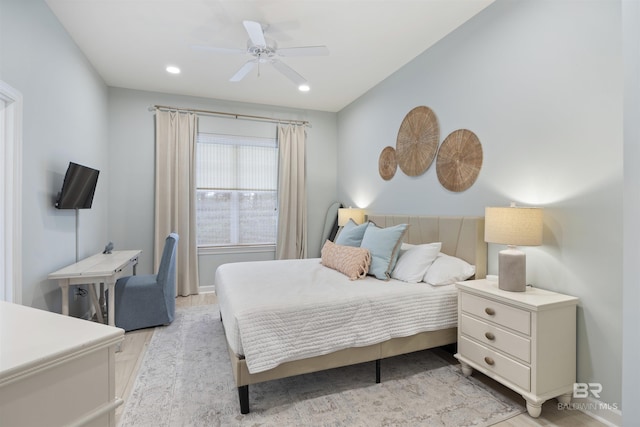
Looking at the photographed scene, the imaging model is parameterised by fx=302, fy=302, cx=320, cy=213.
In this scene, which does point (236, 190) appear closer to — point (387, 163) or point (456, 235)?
point (387, 163)

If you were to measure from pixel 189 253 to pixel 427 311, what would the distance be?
348cm

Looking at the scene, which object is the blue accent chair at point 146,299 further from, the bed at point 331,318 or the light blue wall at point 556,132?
the light blue wall at point 556,132

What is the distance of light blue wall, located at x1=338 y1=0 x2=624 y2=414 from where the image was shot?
1792 mm

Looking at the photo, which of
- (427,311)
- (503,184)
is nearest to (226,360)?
(427,311)

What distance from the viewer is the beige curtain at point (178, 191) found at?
432cm

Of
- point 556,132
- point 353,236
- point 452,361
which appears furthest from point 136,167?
point 556,132

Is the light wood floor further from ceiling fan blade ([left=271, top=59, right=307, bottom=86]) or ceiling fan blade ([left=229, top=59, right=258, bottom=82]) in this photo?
ceiling fan blade ([left=271, top=59, right=307, bottom=86])

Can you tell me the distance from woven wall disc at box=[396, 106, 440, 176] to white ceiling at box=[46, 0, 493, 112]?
69 centimetres

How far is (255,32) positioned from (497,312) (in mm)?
2714

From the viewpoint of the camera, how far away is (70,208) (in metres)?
2.82

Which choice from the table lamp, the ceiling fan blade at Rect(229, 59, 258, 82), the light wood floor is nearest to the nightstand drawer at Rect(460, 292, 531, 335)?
the table lamp

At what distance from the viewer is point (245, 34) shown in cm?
297

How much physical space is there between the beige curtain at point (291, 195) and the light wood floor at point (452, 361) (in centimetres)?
234

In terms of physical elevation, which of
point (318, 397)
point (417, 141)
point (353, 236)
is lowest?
point (318, 397)
